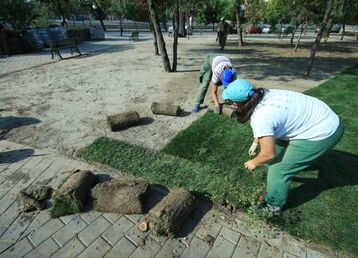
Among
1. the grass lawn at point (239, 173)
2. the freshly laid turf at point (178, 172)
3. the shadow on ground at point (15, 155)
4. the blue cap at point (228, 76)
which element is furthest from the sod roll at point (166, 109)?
the shadow on ground at point (15, 155)

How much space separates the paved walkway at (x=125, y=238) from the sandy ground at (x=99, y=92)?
1662 mm

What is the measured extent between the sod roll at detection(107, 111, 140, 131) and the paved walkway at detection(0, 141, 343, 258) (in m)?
2.18

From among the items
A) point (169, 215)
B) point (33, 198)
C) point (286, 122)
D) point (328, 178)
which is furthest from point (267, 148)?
point (33, 198)

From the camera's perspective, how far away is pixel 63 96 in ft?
23.3

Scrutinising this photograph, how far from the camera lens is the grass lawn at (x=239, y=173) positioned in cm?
273

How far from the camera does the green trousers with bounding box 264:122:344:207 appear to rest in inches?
91.1

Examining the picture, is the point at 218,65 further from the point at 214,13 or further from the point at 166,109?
the point at 214,13

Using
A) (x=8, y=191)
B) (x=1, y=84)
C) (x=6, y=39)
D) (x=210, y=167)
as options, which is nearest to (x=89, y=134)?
(x=8, y=191)

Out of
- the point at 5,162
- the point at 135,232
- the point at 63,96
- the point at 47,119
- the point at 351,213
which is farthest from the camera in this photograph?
the point at 63,96

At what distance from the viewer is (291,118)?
2.18 metres

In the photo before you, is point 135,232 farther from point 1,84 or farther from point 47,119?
point 1,84

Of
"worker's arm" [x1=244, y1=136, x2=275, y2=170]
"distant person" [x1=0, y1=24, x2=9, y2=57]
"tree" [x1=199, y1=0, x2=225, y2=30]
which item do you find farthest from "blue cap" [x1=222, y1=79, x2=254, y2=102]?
"tree" [x1=199, y1=0, x2=225, y2=30]

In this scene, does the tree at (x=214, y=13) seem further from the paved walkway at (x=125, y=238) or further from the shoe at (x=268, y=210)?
the paved walkway at (x=125, y=238)

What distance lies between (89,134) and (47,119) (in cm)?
148
